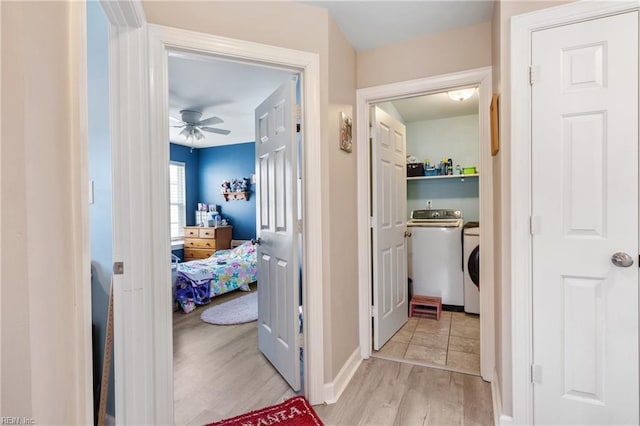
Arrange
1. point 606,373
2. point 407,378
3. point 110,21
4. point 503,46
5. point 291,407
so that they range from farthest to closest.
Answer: point 407,378 < point 291,407 < point 503,46 < point 606,373 < point 110,21

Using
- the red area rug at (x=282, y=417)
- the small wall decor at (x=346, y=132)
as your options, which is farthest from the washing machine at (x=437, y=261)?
the red area rug at (x=282, y=417)

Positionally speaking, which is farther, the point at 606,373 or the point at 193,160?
the point at 193,160

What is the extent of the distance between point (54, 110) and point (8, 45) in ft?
→ 0.40

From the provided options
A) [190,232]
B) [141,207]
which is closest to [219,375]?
[141,207]

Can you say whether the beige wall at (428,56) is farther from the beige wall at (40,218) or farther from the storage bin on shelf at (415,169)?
the beige wall at (40,218)

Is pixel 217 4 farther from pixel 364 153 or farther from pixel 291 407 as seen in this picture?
pixel 291 407

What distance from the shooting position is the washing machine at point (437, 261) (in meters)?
3.48

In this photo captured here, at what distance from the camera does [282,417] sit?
172cm

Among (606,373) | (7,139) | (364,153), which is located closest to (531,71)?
(364,153)

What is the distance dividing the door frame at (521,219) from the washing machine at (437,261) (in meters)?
2.01

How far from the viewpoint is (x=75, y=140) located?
0.59 meters

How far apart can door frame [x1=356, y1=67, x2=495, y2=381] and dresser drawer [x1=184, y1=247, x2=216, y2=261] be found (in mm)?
3936

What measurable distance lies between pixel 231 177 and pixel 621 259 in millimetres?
5715

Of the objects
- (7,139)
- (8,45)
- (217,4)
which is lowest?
(7,139)
